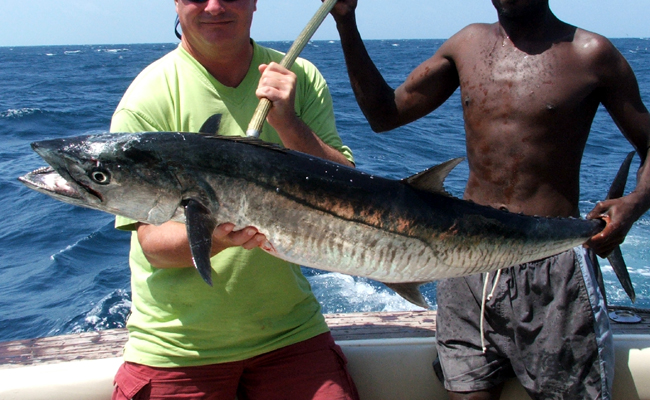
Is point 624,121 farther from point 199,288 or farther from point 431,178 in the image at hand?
point 199,288

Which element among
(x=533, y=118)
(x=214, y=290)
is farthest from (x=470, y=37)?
(x=214, y=290)

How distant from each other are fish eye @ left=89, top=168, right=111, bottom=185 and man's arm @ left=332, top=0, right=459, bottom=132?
154 centimetres

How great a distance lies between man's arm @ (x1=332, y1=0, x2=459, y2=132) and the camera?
9.98 feet

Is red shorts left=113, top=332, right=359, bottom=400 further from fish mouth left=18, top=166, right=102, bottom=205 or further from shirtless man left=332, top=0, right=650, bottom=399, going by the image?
fish mouth left=18, top=166, right=102, bottom=205

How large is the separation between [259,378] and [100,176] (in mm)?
1359

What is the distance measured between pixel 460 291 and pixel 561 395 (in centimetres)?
69

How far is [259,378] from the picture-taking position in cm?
277

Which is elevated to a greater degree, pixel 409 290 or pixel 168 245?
pixel 168 245

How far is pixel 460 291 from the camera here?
2955 mm

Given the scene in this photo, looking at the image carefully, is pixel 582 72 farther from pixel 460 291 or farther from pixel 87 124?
pixel 87 124

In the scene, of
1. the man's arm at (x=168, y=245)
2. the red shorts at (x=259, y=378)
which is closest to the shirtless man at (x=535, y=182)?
the red shorts at (x=259, y=378)

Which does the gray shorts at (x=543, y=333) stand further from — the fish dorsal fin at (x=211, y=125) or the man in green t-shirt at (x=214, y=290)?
the fish dorsal fin at (x=211, y=125)

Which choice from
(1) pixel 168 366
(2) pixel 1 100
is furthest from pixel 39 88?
(1) pixel 168 366

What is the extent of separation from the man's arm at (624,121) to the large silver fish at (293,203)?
41cm
